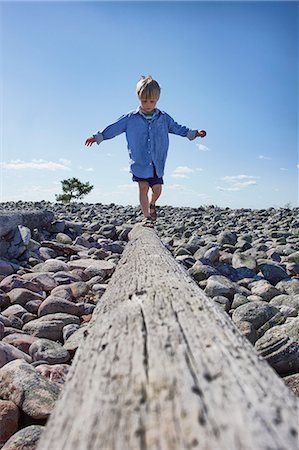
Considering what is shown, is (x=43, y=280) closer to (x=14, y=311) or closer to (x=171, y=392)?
(x=14, y=311)

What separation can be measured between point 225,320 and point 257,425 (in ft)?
1.63

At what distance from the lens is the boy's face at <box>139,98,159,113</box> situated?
195 inches

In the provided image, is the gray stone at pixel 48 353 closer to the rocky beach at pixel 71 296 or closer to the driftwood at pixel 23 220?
the rocky beach at pixel 71 296

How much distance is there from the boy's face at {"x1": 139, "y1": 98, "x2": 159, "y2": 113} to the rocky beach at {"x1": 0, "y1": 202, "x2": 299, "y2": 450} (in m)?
1.91

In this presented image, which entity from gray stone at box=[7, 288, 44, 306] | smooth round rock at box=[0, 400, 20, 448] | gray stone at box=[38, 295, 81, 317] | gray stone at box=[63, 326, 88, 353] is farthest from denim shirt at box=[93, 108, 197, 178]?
smooth round rock at box=[0, 400, 20, 448]

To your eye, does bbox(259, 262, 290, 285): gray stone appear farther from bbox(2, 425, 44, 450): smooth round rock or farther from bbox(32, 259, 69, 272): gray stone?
bbox(2, 425, 44, 450): smooth round rock

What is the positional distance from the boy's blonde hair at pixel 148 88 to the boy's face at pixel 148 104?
0.04m

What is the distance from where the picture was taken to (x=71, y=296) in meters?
3.47

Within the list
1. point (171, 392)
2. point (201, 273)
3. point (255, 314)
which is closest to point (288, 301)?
point (255, 314)

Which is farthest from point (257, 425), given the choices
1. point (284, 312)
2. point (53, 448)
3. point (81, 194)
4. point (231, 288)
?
point (81, 194)

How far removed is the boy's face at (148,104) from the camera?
16.2 feet

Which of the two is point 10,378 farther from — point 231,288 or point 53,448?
point 231,288

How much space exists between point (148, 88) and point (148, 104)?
234 mm

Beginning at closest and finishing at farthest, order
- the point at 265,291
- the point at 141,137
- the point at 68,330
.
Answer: the point at 68,330, the point at 265,291, the point at 141,137
